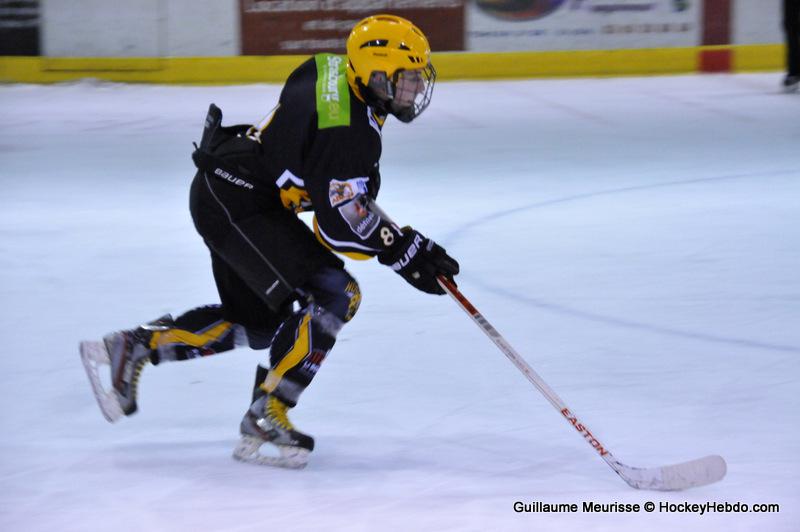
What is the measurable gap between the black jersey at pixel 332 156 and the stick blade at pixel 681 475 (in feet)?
2.71

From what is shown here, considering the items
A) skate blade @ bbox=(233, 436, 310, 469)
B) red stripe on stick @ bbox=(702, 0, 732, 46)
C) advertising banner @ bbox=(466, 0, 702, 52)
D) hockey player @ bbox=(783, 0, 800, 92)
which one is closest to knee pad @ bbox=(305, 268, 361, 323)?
skate blade @ bbox=(233, 436, 310, 469)

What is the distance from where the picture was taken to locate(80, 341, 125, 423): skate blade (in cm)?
330

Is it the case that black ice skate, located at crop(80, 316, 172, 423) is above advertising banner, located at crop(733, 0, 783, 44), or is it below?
below

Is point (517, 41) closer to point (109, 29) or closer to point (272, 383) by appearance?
point (109, 29)

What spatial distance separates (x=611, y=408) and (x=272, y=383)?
999mm

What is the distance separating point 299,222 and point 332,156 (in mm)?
358

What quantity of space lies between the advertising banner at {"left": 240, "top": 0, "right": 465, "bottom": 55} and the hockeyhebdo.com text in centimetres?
778

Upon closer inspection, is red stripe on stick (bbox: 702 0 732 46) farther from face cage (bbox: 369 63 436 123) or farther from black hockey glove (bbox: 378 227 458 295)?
black hockey glove (bbox: 378 227 458 295)

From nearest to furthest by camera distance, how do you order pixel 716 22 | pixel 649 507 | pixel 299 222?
pixel 649 507, pixel 299 222, pixel 716 22

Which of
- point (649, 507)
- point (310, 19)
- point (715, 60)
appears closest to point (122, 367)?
point (649, 507)

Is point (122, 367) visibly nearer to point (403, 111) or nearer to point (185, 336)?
point (185, 336)

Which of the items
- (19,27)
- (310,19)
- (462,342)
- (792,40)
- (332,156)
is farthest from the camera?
(310,19)

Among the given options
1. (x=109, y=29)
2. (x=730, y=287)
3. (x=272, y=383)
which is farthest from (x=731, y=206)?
(x=109, y=29)

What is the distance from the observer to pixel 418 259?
2.97 metres
